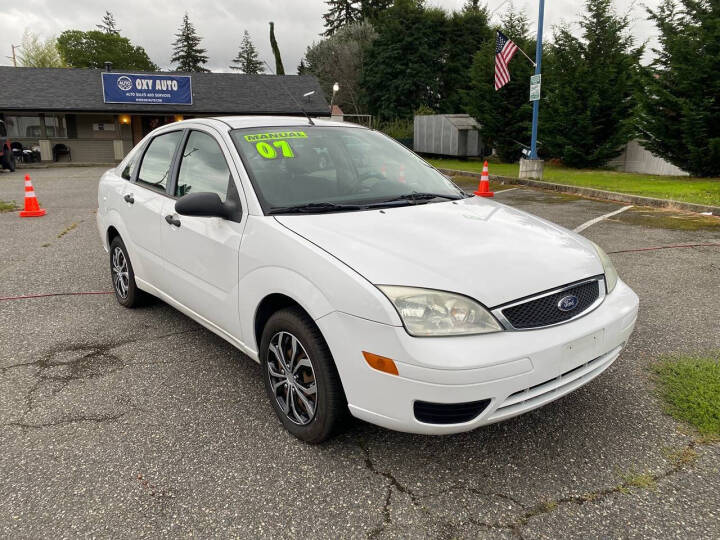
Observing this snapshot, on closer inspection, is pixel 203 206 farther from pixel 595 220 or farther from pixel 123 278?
pixel 595 220

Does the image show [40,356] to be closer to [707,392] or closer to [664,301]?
[707,392]

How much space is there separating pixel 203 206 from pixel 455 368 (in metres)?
1.65

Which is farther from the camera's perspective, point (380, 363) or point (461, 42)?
point (461, 42)

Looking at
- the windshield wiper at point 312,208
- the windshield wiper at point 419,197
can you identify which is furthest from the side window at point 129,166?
the windshield wiper at point 419,197

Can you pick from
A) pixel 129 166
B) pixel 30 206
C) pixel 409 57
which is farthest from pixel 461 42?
pixel 129 166

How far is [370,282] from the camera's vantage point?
2326 millimetres

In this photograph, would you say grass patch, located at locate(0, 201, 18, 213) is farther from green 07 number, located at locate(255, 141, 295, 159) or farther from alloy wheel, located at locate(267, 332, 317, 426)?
alloy wheel, located at locate(267, 332, 317, 426)

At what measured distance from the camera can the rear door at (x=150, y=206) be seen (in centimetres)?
397

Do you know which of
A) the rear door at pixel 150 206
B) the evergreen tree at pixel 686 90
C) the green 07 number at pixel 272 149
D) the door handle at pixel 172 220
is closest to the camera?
the green 07 number at pixel 272 149

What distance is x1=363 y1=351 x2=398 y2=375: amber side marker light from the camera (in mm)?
2270

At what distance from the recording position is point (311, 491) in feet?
8.04

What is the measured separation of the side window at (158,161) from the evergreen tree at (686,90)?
13.9m

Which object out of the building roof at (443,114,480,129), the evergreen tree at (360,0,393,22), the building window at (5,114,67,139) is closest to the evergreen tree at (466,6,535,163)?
the building roof at (443,114,480,129)

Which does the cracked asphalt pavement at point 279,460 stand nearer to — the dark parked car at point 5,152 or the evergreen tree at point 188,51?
the dark parked car at point 5,152
